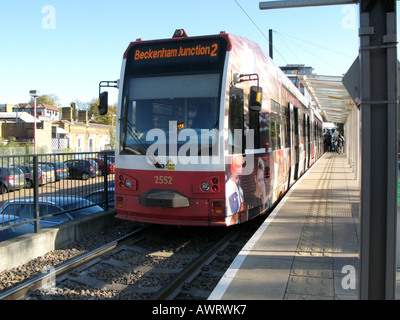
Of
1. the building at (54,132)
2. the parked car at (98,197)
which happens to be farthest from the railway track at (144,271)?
the building at (54,132)

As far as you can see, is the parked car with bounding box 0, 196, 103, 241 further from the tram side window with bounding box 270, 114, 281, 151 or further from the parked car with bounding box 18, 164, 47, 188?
the tram side window with bounding box 270, 114, 281, 151

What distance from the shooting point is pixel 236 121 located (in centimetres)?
625

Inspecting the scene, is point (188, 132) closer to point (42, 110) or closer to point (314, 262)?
point (314, 262)

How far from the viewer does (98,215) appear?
7.88 meters

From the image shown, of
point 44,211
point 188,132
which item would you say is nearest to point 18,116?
point 44,211

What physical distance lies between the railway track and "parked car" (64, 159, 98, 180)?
183cm

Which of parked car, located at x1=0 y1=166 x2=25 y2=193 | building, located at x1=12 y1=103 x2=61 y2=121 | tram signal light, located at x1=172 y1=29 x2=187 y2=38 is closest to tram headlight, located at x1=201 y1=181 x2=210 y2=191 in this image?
tram signal light, located at x1=172 y1=29 x2=187 y2=38

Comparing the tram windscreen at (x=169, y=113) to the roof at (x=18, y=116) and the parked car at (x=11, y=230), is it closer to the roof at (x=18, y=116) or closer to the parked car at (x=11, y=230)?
the parked car at (x=11, y=230)

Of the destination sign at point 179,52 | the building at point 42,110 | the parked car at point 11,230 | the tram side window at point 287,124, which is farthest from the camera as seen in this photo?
the building at point 42,110

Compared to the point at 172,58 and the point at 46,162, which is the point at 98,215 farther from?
the point at 172,58

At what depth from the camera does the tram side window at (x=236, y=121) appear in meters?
6.11

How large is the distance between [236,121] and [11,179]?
3918 mm

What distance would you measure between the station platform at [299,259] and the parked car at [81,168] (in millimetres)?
4018
